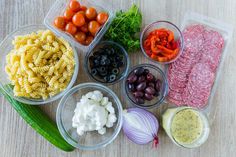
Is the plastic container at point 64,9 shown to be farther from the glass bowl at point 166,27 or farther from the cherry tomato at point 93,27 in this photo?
the glass bowl at point 166,27

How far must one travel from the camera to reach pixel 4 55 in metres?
1.22

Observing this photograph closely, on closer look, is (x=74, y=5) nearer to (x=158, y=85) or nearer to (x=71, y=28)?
(x=71, y=28)

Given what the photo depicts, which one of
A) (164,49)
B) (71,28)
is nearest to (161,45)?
(164,49)

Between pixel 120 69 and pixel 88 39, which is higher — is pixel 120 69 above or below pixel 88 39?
below

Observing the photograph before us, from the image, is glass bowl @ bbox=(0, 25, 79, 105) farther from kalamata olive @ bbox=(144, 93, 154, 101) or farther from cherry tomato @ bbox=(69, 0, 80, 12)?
kalamata olive @ bbox=(144, 93, 154, 101)

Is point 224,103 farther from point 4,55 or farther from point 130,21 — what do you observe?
point 4,55

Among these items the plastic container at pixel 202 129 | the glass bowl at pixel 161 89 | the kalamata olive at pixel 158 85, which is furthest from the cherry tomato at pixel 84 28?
the plastic container at pixel 202 129

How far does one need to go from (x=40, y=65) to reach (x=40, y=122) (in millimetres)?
225

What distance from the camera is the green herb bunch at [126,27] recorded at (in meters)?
1.19

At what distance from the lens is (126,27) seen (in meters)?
1.19

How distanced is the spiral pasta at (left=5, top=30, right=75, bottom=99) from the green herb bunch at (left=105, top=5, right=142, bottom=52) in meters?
0.18

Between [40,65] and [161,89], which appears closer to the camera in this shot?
[40,65]

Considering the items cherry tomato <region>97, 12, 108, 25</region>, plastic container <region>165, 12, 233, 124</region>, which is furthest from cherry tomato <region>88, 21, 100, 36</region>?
plastic container <region>165, 12, 233, 124</region>

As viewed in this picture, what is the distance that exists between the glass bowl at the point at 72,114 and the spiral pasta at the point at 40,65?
0.07m
